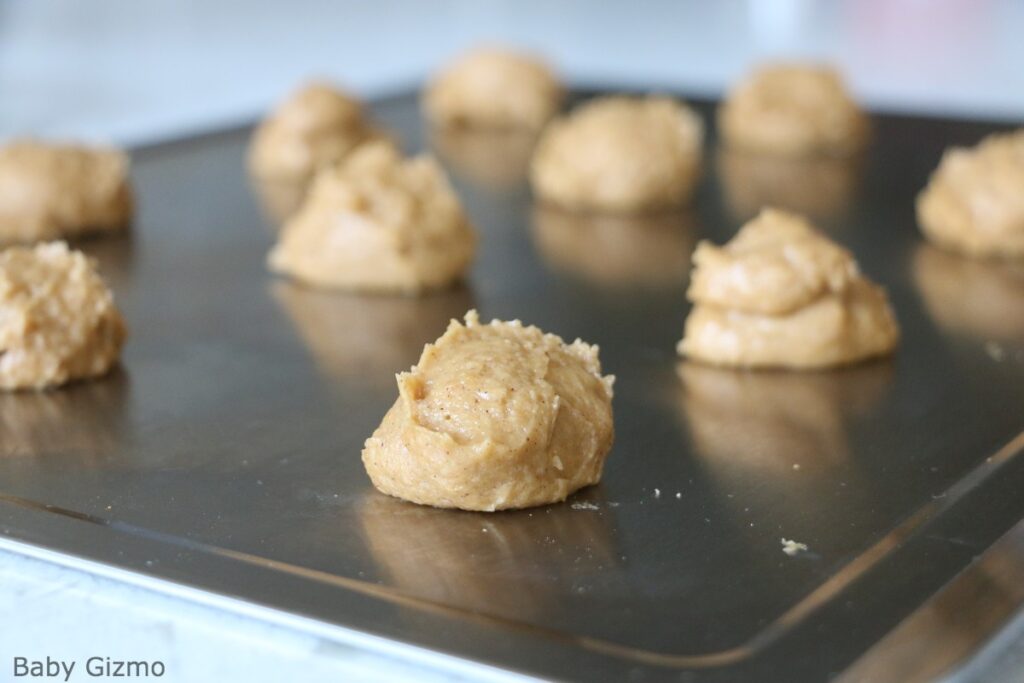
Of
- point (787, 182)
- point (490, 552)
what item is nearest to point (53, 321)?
point (490, 552)

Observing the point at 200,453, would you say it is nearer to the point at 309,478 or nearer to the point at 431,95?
the point at 309,478

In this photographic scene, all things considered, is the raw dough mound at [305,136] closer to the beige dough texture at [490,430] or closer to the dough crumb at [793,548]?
the beige dough texture at [490,430]

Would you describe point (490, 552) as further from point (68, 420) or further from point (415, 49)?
point (415, 49)

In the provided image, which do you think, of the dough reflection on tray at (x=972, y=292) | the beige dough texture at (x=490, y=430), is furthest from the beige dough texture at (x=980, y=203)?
the beige dough texture at (x=490, y=430)

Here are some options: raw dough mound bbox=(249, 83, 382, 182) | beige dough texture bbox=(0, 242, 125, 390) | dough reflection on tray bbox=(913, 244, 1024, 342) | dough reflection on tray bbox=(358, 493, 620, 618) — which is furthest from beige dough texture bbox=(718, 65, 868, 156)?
dough reflection on tray bbox=(358, 493, 620, 618)

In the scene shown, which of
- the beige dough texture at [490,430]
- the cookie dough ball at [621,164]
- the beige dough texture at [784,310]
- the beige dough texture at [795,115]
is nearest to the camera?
the beige dough texture at [490,430]

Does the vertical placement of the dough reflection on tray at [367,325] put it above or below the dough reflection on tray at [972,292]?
below

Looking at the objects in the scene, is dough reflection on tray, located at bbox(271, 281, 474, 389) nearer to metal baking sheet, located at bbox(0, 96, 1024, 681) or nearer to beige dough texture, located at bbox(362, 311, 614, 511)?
metal baking sheet, located at bbox(0, 96, 1024, 681)
